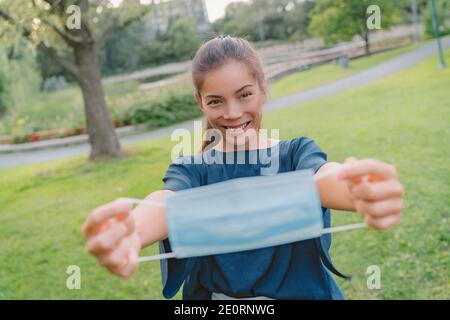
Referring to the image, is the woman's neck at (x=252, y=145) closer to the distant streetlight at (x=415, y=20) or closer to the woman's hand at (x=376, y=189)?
the woman's hand at (x=376, y=189)

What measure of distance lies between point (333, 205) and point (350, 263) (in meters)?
2.47

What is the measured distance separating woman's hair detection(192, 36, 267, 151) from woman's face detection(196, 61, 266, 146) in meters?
0.02

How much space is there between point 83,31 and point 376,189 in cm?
759

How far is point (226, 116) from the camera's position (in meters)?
1.41

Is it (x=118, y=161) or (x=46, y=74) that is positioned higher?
(x=46, y=74)

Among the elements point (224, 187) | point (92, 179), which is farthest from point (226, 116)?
point (92, 179)

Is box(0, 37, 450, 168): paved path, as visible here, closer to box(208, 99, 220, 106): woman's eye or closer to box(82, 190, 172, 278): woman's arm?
box(208, 99, 220, 106): woman's eye

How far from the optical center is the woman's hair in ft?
4.72

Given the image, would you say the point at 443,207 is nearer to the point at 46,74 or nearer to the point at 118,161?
the point at 118,161

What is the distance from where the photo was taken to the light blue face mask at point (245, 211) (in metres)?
1.10

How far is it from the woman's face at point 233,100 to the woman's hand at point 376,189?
0.45 m

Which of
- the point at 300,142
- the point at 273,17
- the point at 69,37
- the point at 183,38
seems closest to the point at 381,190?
the point at 300,142

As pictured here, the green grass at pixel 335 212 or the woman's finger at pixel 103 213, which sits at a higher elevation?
the woman's finger at pixel 103 213

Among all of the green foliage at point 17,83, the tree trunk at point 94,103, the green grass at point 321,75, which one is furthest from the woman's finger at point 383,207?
the green foliage at point 17,83
